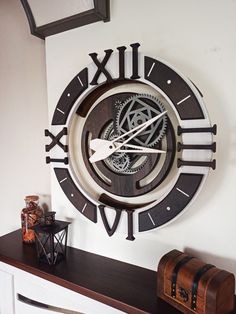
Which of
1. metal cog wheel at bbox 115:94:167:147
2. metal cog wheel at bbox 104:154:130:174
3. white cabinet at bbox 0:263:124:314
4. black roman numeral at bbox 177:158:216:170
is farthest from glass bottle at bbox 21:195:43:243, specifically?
black roman numeral at bbox 177:158:216:170

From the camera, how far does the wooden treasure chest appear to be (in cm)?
63

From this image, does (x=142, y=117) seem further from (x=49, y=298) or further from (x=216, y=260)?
(x=49, y=298)

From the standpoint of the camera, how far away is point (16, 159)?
1.29m

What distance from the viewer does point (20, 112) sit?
125 centimetres

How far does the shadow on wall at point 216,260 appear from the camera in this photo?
76 centimetres

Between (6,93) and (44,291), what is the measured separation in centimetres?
96

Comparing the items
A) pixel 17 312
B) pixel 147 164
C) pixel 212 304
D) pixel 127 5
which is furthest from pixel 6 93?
pixel 212 304

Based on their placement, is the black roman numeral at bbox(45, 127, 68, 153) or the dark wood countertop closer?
the dark wood countertop

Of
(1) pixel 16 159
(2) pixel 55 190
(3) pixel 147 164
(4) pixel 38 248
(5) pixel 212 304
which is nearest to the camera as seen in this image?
(5) pixel 212 304

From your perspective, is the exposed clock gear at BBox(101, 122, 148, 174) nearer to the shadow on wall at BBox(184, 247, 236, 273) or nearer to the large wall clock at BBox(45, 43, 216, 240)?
the large wall clock at BBox(45, 43, 216, 240)

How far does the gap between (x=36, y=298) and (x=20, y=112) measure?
839mm

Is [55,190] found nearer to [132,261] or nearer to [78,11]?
[132,261]

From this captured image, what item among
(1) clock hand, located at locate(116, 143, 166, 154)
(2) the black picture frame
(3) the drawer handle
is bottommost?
(3) the drawer handle

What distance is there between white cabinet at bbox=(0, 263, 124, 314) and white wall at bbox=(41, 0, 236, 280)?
8.1 inches
